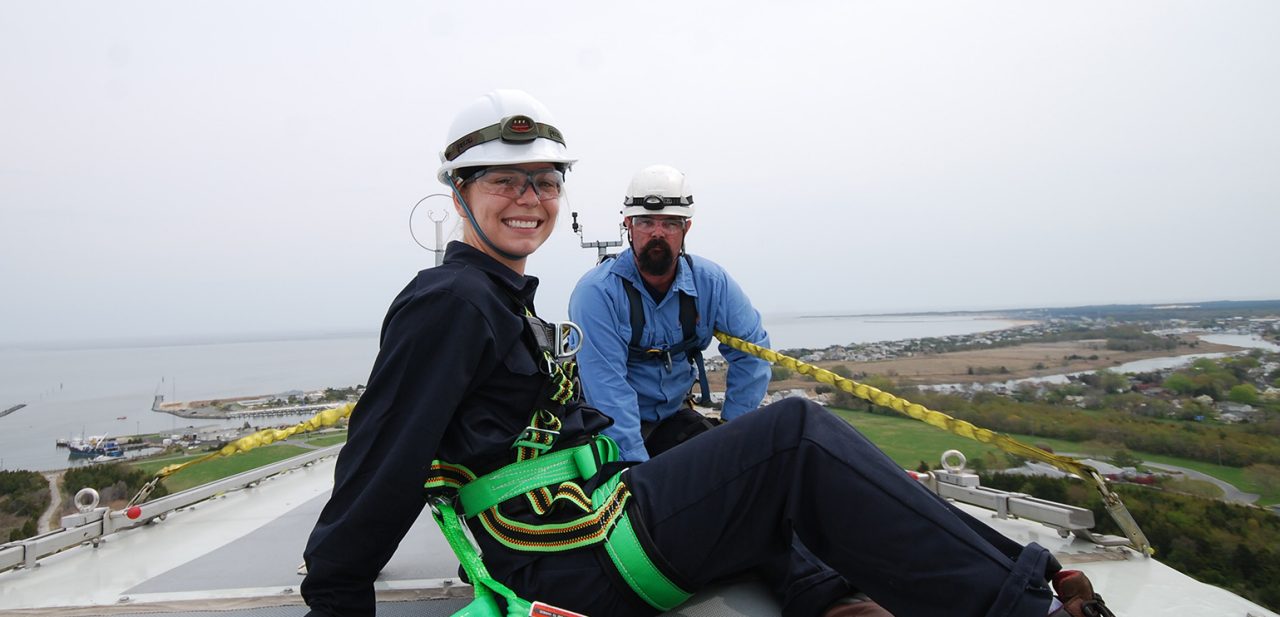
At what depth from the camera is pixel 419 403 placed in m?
1.53

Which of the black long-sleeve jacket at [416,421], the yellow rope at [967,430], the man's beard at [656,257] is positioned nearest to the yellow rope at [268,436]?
the black long-sleeve jacket at [416,421]

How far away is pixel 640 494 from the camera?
1829 mm

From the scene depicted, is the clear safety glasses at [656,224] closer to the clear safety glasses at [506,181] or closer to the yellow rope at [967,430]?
the yellow rope at [967,430]

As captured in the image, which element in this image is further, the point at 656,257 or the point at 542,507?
the point at 656,257

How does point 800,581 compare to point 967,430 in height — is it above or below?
below

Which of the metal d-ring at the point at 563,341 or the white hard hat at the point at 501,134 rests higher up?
the white hard hat at the point at 501,134

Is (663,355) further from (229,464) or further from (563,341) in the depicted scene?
(229,464)

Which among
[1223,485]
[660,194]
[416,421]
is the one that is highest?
[660,194]

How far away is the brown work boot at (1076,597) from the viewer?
60.1 inches

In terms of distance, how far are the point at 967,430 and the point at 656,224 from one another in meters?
2.10

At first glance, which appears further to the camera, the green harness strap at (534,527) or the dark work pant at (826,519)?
the green harness strap at (534,527)

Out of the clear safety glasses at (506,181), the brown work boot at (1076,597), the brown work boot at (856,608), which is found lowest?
the brown work boot at (856,608)

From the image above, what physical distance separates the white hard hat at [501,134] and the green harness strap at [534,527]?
3.17 ft

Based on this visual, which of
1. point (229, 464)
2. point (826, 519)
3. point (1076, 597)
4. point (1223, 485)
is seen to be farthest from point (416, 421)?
point (1223, 485)
